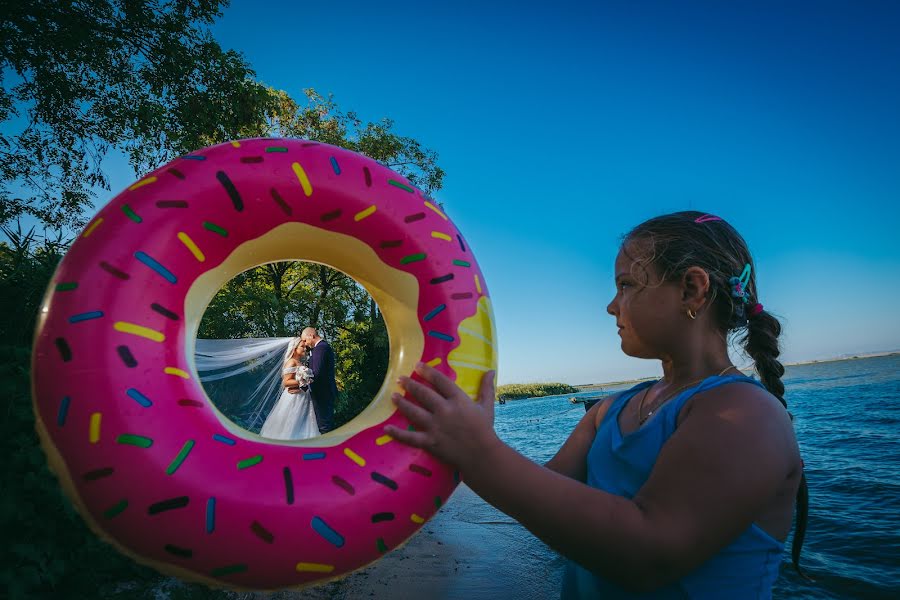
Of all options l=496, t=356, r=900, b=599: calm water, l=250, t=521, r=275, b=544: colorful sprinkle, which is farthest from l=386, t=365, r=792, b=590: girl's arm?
l=496, t=356, r=900, b=599: calm water

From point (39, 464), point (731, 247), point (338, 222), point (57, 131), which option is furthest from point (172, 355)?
point (57, 131)

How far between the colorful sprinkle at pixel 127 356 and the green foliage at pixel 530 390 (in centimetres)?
6735

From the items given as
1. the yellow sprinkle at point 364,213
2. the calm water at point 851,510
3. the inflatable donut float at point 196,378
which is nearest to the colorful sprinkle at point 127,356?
the inflatable donut float at point 196,378

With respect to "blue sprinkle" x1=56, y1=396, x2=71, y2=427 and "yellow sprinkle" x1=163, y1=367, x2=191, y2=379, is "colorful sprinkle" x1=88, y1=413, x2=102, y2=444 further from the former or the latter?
"yellow sprinkle" x1=163, y1=367, x2=191, y2=379

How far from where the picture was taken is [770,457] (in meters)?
0.88

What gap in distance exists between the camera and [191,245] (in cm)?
126

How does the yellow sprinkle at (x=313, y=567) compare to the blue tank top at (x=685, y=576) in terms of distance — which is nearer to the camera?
the blue tank top at (x=685, y=576)

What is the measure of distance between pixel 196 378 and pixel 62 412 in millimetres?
284

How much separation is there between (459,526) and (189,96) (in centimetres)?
722

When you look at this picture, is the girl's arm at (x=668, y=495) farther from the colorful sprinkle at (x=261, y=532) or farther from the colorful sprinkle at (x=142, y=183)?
the colorful sprinkle at (x=142, y=183)

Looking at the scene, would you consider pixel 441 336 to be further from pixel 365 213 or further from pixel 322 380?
pixel 322 380

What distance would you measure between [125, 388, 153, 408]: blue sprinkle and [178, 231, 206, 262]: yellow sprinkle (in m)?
0.40

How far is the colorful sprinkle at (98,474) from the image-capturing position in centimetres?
100

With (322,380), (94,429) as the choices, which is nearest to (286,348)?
(322,380)
